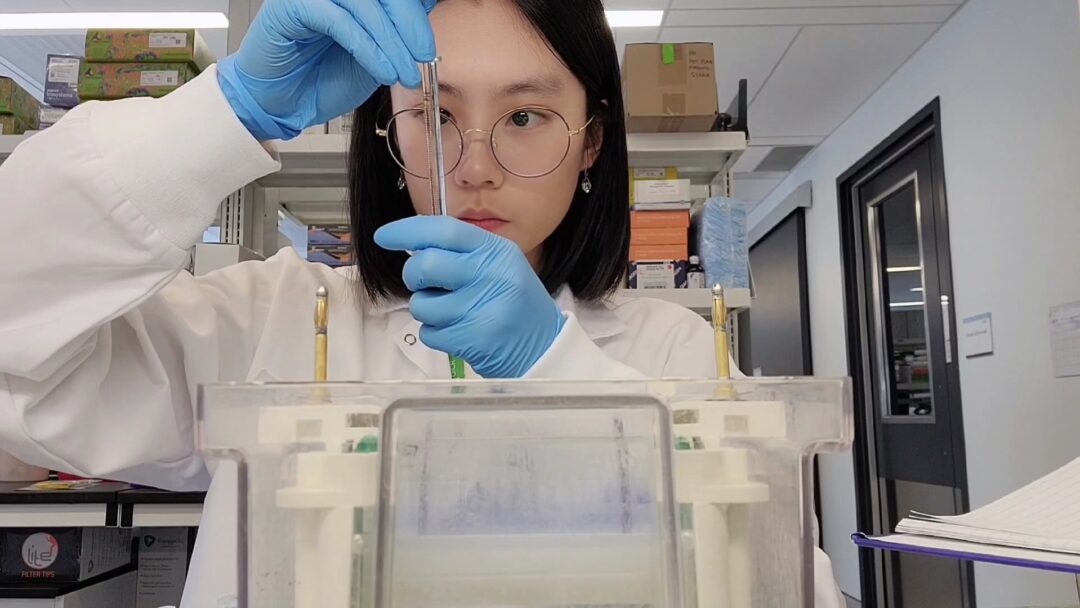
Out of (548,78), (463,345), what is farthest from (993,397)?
(463,345)

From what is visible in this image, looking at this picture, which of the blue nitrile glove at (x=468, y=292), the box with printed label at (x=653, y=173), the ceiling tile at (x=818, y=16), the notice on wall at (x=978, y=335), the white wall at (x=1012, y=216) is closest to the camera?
the blue nitrile glove at (x=468, y=292)

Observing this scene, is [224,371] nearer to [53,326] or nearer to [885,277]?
[53,326]

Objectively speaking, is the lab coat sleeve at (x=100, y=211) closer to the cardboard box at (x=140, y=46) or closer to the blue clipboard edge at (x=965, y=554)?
the blue clipboard edge at (x=965, y=554)

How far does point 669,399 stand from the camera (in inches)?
13.2

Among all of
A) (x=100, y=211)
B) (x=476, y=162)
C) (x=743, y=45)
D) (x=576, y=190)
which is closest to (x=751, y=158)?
(x=743, y=45)

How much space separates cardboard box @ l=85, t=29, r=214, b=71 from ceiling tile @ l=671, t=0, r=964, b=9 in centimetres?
164

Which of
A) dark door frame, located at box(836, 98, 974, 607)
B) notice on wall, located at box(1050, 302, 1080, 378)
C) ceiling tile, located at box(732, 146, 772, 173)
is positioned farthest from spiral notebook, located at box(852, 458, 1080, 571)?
ceiling tile, located at box(732, 146, 772, 173)

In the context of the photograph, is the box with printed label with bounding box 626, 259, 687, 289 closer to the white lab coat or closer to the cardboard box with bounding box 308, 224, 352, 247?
the cardboard box with bounding box 308, 224, 352, 247

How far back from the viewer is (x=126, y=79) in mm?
1999

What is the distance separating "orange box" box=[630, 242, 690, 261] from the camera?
2111mm

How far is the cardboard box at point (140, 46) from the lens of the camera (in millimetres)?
1997

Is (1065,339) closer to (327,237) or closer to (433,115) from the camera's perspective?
(327,237)

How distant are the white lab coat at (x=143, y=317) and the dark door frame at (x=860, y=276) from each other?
2627mm

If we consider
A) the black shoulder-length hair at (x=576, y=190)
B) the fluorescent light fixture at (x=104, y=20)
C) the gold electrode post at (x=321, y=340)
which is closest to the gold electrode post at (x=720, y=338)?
the gold electrode post at (x=321, y=340)
